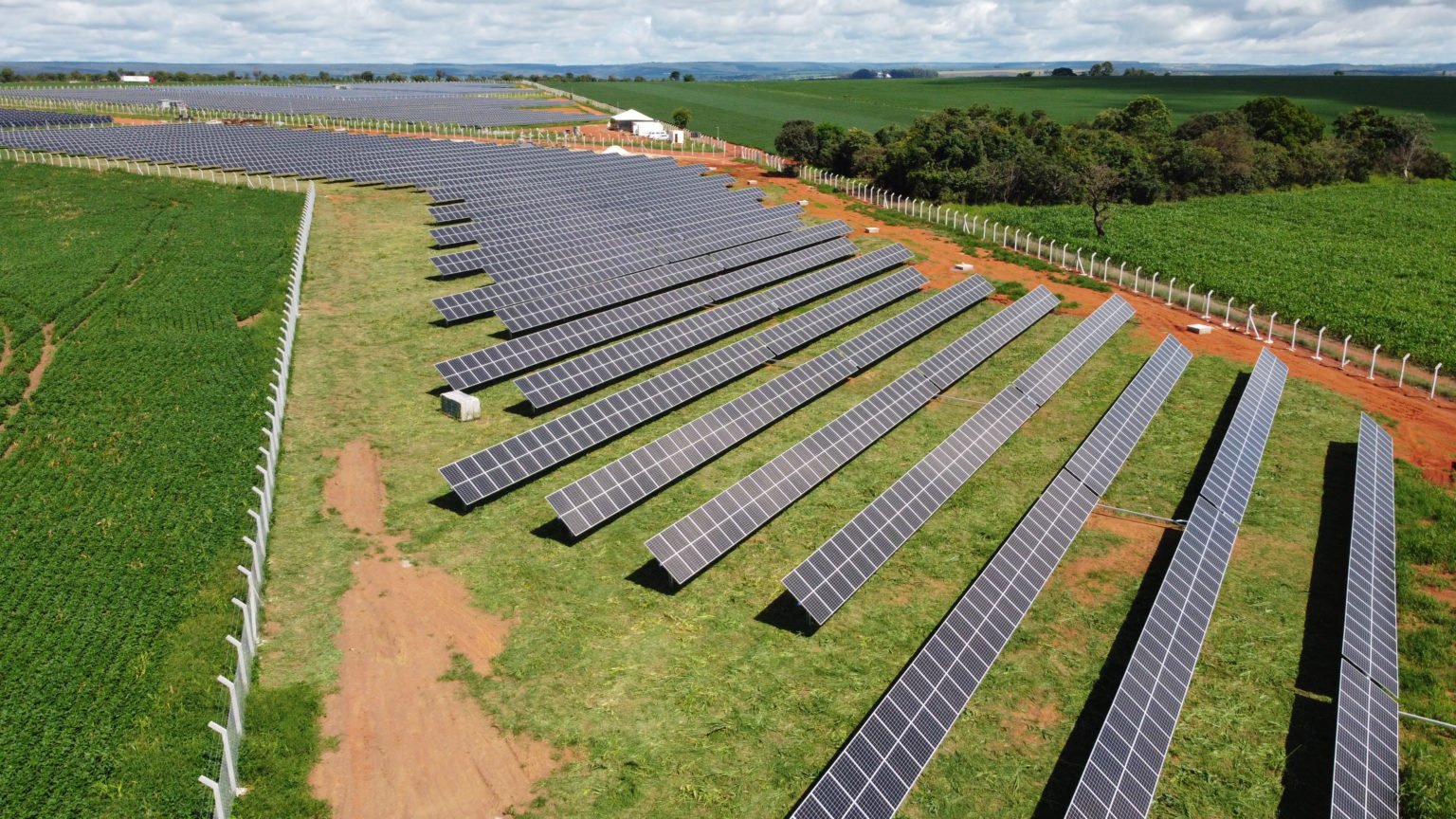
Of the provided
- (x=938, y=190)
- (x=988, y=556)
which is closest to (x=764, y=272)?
(x=988, y=556)

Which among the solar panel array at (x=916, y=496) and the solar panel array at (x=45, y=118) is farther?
the solar panel array at (x=45, y=118)

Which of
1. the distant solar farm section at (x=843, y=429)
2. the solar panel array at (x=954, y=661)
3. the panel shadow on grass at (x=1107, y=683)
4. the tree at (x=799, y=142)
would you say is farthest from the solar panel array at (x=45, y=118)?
the panel shadow on grass at (x=1107, y=683)

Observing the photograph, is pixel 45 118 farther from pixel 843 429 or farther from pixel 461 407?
pixel 843 429

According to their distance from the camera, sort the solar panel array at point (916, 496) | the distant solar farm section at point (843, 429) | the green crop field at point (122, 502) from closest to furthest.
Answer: the green crop field at point (122, 502) → the distant solar farm section at point (843, 429) → the solar panel array at point (916, 496)

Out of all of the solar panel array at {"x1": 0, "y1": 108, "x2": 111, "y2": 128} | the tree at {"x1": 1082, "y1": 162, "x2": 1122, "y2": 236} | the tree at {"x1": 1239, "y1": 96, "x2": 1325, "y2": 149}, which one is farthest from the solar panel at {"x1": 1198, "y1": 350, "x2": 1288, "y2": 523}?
the solar panel array at {"x1": 0, "y1": 108, "x2": 111, "y2": 128}

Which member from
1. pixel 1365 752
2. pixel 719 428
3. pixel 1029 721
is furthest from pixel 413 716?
pixel 1365 752

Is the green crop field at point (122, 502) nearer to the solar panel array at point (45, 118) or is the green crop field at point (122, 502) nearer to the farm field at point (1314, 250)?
the farm field at point (1314, 250)

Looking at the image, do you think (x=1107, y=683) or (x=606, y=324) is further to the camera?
(x=606, y=324)
